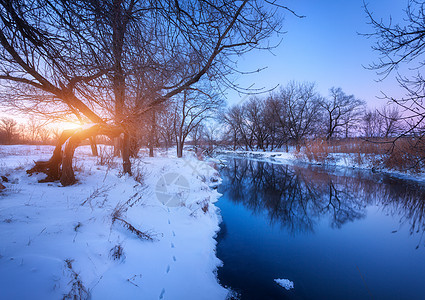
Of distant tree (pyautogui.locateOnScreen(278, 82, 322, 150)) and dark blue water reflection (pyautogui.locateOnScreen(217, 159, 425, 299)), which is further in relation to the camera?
distant tree (pyautogui.locateOnScreen(278, 82, 322, 150))

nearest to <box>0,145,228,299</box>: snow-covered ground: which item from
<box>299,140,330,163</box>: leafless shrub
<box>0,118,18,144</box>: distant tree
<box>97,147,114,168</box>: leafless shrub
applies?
<box>97,147,114,168</box>: leafless shrub

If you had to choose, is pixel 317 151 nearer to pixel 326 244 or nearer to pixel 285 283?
pixel 326 244

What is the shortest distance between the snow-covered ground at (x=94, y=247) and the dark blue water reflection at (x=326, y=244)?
73cm

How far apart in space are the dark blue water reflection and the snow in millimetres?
72

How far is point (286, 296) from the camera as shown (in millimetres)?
2541

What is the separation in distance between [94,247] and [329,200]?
810 cm

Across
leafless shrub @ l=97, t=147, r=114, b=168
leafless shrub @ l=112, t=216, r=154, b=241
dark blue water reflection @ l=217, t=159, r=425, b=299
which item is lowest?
dark blue water reflection @ l=217, t=159, r=425, b=299

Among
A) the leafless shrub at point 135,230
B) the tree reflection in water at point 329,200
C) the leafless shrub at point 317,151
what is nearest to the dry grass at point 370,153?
the leafless shrub at point 317,151

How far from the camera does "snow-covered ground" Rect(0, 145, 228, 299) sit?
150 centimetres

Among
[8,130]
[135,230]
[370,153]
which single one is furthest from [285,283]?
[8,130]

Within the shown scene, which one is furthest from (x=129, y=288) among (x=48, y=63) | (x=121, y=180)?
(x=121, y=180)

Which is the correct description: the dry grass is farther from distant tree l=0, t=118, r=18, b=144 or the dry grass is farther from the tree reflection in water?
distant tree l=0, t=118, r=18, b=144

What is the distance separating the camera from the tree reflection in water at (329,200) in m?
5.32

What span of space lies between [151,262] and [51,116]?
14.6 feet
